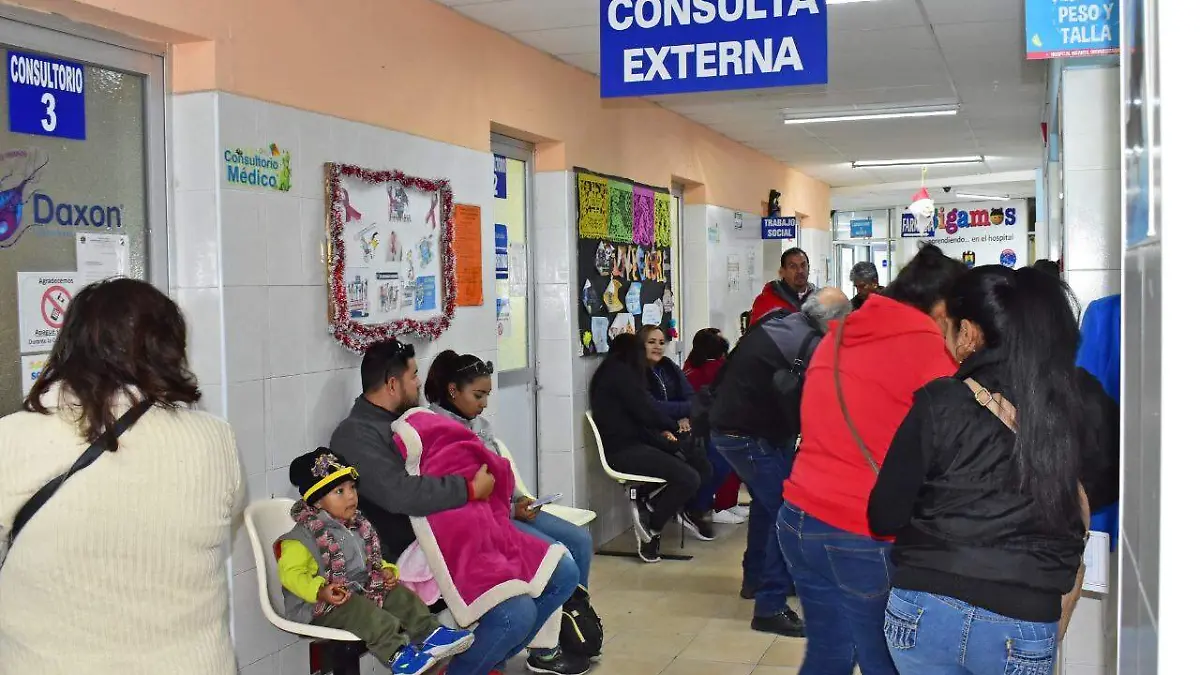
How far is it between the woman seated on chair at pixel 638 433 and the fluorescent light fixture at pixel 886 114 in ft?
10.2

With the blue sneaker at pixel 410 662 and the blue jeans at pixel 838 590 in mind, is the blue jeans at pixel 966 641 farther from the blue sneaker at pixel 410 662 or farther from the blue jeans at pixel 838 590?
the blue sneaker at pixel 410 662

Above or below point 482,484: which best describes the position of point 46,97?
above

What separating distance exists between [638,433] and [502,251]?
1325 mm

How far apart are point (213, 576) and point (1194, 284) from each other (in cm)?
179

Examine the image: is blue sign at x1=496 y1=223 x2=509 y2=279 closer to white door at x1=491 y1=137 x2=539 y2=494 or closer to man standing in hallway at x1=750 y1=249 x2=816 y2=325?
white door at x1=491 y1=137 x2=539 y2=494

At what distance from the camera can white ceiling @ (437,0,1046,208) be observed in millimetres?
5457

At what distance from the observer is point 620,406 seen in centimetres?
643

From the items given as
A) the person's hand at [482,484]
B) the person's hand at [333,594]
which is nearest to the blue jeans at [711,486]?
the person's hand at [482,484]

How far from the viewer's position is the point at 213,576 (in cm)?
214

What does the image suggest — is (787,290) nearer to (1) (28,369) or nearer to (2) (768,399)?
(2) (768,399)

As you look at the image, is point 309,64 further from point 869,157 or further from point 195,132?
point 869,157

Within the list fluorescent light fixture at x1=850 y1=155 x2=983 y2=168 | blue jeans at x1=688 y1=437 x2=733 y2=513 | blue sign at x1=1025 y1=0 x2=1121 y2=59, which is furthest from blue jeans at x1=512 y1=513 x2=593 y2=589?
fluorescent light fixture at x1=850 y1=155 x2=983 y2=168

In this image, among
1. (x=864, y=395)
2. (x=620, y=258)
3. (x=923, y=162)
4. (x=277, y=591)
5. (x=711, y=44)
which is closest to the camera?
(x=864, y=395)

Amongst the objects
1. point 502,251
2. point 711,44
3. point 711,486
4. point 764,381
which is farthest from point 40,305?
point 711,486
